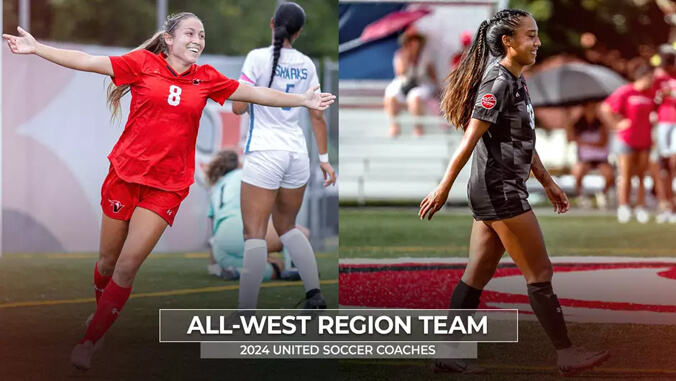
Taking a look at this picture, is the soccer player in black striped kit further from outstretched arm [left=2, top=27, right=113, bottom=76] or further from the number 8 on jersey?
outstretched arm [left=2, top=27, right=113, bottom=76]

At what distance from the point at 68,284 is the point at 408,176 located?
9866mm

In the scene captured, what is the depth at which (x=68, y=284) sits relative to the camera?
9.15m

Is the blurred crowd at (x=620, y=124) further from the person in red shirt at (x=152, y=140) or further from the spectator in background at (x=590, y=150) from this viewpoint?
the person in red shirt at (x=152, y=140)

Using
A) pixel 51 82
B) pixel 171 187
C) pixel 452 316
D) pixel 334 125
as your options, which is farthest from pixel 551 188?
pixel 334 125

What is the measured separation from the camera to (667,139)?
15.1 meters

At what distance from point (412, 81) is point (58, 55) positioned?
13.8m

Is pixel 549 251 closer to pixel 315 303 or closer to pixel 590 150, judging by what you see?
pixel 315 303

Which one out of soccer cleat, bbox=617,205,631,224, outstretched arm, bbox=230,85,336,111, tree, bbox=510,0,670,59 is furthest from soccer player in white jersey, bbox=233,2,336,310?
tree, bbox=510,0,670,59

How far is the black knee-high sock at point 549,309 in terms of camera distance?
17.9ft

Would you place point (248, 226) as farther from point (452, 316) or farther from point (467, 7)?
point (467, 7)

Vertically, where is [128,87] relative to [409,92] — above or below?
below

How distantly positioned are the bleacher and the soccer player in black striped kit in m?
12.0

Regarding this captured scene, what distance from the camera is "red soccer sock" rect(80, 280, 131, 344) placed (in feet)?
17.6

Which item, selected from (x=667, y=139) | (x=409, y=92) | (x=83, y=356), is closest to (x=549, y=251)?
(x=667, y=139)
